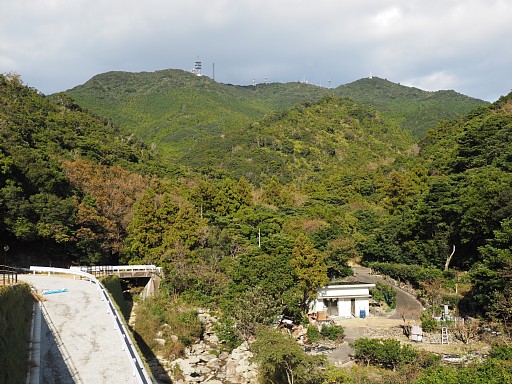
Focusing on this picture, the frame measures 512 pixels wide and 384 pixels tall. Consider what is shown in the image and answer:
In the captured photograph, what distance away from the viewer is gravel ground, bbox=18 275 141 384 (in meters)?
10.4

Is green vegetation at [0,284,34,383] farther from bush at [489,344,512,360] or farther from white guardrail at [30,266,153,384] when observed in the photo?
bush at [489,344,512,360]

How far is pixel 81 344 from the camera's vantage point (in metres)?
12.4

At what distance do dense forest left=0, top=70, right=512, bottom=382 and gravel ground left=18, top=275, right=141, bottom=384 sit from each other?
285 inches

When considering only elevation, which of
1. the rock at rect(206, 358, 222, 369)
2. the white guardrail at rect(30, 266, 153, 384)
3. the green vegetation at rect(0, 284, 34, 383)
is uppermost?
the green vegetation at rect(0, 284, 34, 383)

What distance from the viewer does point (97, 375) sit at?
34.1ft

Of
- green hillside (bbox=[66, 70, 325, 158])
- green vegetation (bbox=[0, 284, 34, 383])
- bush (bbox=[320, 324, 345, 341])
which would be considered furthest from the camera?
green hillside (bbox=[66, 70, 325, 158])

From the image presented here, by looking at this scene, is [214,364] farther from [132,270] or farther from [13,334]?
[13,334]

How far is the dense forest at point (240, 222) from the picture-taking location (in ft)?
74.9

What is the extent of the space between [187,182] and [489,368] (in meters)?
39.6

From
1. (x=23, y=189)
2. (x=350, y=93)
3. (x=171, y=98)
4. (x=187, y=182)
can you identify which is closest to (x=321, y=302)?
(x=23, y=189)

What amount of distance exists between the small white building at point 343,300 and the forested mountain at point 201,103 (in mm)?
57885

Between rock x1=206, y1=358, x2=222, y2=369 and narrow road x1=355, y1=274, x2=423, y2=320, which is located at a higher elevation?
narrow road x1=355, y1=274, x2=423, y2=320

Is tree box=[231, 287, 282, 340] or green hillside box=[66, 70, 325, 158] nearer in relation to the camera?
tree box=[231, 287, 282, 340]

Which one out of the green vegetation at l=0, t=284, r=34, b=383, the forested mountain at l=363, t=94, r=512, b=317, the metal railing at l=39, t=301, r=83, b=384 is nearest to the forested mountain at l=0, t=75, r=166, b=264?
the metal railing at l=39, t=301, r=83, b=384
